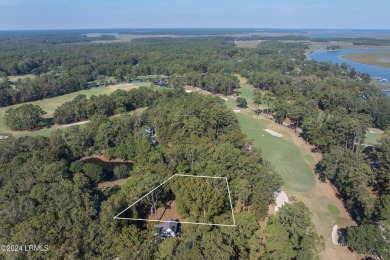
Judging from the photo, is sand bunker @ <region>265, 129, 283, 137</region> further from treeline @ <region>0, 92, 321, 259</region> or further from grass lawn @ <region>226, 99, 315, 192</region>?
treeline @ <region>0, 92, 321, 259</region>

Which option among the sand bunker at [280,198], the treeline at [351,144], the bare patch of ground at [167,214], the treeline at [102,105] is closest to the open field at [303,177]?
the sand bunker at [280,198]

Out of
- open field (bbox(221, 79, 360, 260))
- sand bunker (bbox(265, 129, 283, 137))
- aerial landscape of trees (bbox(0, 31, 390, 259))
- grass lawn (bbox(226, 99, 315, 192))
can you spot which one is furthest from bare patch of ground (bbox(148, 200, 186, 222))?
sand bunker (bbox(265, 129, 283, 137))

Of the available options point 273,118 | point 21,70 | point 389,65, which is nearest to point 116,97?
point 273,118

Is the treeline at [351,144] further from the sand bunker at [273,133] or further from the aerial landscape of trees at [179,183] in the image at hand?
the sand bunker at [273,133]

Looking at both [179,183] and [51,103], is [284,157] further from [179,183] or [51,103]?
[51,103]

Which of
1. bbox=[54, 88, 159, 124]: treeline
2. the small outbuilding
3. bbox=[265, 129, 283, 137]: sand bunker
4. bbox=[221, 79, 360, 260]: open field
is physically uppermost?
bbox=[54, 88, 159, 124]: treeline

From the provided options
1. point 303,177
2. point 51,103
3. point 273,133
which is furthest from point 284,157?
point 51,103
